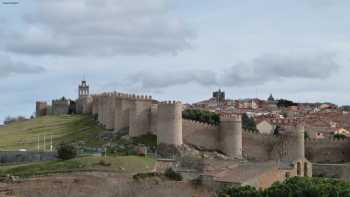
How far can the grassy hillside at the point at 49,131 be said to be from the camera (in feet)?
221

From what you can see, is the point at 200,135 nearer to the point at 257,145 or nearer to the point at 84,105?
the point at 257,145

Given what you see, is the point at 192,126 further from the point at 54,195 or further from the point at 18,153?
the point at 54,195

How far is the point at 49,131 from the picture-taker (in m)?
74.9

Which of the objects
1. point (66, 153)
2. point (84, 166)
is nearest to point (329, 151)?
point (66, 153)

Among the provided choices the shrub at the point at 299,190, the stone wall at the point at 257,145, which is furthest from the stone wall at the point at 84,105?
the shrub at the point at 299,190

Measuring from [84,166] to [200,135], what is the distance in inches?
484

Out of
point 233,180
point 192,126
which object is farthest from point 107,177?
point 192,126

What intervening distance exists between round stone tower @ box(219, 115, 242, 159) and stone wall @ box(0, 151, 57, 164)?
12.0 metres

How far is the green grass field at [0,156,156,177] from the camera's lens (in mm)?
49281

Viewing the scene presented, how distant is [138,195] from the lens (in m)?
40.7

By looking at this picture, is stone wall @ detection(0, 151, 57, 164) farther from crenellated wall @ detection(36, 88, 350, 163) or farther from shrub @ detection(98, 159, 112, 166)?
shrub @ detection(98, 159, 112, 166)

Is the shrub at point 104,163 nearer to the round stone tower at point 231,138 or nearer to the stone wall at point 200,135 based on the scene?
the stone wall at point 200,135

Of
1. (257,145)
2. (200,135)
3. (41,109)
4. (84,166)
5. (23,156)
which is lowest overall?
(84,166)

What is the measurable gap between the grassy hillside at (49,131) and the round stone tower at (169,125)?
23.9 feet
